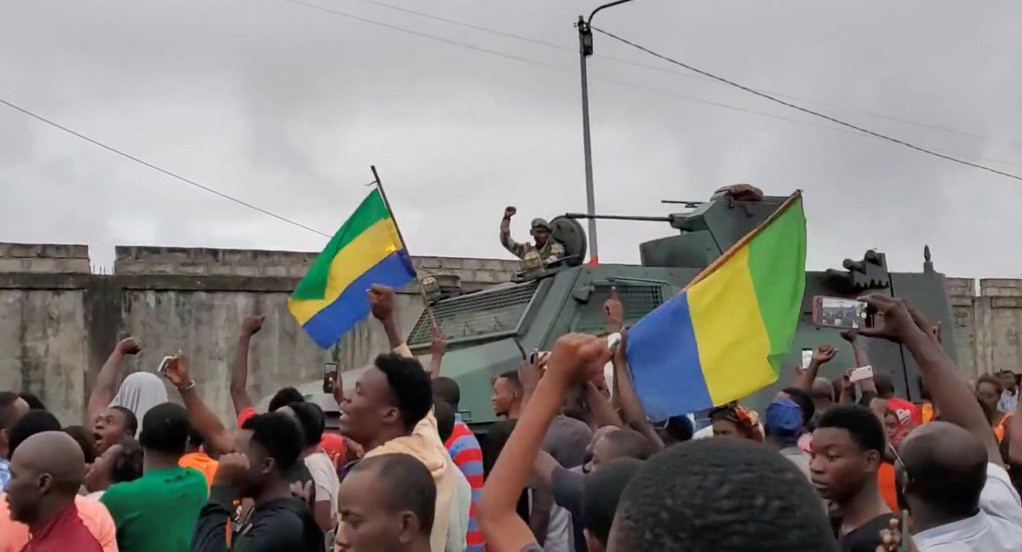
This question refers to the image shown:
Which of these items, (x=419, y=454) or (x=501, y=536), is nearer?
(x=501, y=536)

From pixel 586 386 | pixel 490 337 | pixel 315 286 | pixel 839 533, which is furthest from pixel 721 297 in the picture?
pixel 490 337

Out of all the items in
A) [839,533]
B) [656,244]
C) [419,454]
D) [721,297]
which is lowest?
[839,533]

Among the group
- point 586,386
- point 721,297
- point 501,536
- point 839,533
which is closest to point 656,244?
point 721,297

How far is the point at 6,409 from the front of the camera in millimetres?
5594

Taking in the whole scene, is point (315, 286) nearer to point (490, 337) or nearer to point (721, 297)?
point (490, 337)

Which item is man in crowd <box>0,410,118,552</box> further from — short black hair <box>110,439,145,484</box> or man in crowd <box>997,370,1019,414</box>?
man in crowd <box>997,370,1019,414</box>

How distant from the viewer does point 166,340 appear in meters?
15.4

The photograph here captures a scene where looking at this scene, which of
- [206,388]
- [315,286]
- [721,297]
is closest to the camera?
[721,297]

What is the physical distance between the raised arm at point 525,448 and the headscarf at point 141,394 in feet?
12.6

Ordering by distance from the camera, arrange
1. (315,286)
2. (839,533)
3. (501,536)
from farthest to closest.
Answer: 1. (315,286)
2. (839,533)
3. (501,536)

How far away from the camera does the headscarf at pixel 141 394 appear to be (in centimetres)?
616

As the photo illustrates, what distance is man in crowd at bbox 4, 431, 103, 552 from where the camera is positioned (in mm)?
3682

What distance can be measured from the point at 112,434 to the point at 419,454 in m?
2.40

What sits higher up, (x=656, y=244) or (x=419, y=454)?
(x=656, y=244)
